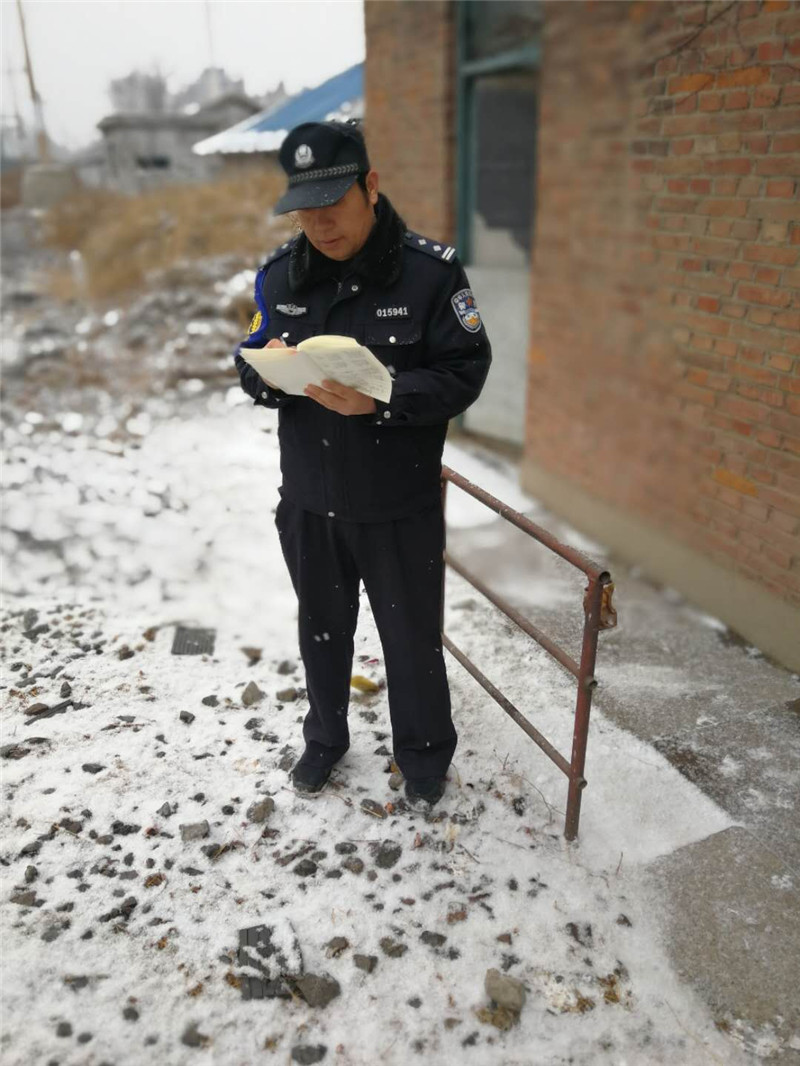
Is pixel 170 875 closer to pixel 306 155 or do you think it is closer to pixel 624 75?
pixel 306 155

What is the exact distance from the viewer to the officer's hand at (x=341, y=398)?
1.94 meters

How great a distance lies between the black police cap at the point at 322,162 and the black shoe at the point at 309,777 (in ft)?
5.75

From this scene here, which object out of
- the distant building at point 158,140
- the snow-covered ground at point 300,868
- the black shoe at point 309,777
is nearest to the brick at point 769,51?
the snow-covered ground at point 300,868

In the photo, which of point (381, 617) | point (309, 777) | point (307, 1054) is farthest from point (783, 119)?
point (307, 1054)

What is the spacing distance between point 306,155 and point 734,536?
270 centimetres

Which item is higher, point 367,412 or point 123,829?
point 367,412

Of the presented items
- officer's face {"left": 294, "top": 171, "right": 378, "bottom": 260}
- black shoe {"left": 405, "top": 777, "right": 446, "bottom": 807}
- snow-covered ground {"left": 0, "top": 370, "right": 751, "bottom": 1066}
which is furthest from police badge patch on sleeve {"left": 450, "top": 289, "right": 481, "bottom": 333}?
black shoe {"left": 405, "top": 777, "right": 446, "bottom": 807}

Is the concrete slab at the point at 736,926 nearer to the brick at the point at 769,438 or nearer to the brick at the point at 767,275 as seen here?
the brick at the point at 769,438

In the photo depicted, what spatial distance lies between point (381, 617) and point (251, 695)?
40.9 inches

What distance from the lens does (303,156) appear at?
2.00 m

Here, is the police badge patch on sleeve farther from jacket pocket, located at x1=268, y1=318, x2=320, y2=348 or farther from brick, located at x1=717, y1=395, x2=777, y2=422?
brick, located at x1=717, y1=395, x2=777, y2=422

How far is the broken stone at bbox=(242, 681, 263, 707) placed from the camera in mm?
Answer: 3172

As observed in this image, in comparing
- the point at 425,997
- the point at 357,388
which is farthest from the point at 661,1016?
the point at 357,388

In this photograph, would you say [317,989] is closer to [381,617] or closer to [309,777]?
[309,777]
